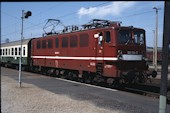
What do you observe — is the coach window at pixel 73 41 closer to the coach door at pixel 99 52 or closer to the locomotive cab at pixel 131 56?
the coach door at pixel 99 52

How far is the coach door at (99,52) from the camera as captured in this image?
1747 cm

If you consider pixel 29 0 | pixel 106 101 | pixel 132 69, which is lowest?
pixel 106 101

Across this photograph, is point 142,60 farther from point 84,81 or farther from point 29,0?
point 29,0

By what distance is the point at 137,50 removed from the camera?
56.7ft

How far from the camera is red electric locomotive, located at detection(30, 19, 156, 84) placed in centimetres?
1664

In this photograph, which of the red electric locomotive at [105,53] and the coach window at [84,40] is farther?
the coach window at [84,40]

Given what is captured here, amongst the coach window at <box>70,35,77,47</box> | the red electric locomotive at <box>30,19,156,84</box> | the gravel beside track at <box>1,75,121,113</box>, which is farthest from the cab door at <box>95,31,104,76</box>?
the gravel beside track at <box>1,75,121,113</box>

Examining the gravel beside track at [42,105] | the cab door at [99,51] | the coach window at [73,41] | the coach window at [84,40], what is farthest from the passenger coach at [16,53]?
the gravel beside track at [42,105]

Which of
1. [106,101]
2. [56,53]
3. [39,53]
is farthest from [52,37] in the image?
[106,101]

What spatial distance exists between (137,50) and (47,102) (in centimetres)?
761

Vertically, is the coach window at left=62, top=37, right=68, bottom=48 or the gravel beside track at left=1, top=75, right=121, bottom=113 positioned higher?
the coach window at left=62, top=37, right=68, bottom=48

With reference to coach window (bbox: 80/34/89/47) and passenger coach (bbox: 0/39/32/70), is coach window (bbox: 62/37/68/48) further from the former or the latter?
passenger coach (bbox: 0/39/32/70)

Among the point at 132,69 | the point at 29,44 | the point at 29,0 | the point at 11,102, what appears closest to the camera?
the point at 29,0

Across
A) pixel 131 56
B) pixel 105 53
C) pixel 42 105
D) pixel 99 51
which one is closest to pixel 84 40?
pixel 99 51
